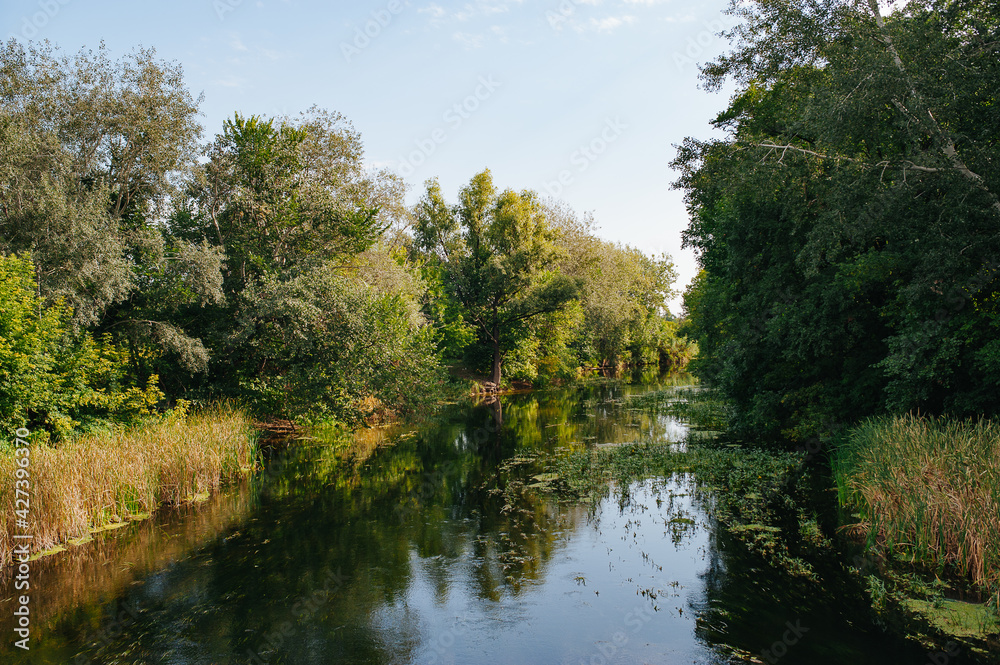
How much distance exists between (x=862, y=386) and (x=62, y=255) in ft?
77.7

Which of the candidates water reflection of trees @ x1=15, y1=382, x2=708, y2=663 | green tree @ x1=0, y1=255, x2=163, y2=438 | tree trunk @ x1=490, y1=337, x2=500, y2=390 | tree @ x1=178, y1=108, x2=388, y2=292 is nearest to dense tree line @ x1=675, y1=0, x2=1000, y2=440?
water reflection of trees @ x1=15, y1=382, x2=708, y2=663

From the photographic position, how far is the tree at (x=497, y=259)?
1673 inches

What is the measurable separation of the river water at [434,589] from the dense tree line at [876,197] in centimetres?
589

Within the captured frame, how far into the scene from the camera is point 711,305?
80.9ft

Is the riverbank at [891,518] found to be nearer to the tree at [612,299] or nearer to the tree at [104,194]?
the tree at [104,194]

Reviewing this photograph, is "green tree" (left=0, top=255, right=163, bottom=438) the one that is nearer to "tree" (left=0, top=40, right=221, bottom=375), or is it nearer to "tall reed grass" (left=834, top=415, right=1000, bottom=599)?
"tree" (left=0, top=40, right=221, bottom=375)

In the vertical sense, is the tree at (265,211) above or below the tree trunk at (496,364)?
above

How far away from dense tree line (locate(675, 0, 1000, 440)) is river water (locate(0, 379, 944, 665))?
5.89 meters

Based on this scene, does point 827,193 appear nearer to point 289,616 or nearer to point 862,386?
point 862,386

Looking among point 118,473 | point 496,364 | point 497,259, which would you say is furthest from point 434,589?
point 496,364

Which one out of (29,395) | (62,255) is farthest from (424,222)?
(29,395)

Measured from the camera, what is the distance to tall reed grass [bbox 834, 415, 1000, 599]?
26.7 feet

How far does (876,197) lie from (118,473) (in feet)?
57.8

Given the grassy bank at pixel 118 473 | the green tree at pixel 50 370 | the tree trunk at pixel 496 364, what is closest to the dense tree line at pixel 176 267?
the green tree at pixel 50 370
